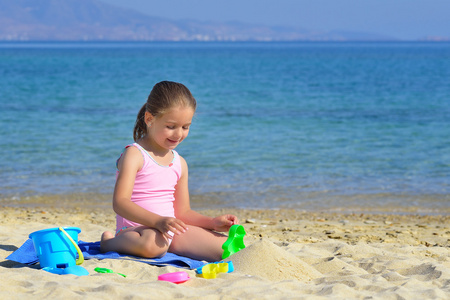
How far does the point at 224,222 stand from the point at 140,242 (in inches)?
22.9

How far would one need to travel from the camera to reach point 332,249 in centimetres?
471

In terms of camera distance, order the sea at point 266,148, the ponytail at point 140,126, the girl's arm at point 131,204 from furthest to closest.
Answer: the sea at point 266,148, the ponytail at point 140,126, the girl's arm at point 131,204

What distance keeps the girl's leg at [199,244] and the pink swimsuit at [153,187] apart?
21 cm

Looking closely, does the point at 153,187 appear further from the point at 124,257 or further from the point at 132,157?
the point at 124,257

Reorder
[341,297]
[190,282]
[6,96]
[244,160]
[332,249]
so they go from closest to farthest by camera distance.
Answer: [341,297]
[190,282]
[332,249]
[244,160]
[6,96]

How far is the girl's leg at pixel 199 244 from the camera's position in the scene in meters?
4.05

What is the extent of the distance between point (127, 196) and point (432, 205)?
482cm

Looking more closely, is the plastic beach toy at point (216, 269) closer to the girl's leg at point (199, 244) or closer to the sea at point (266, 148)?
the girl's leg at point (199, 244)

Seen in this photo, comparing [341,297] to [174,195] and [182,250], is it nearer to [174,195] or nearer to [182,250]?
[182,250]

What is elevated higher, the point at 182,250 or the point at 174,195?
the point at 174,195

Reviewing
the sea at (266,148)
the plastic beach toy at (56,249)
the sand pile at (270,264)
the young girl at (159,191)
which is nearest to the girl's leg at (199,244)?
the young girl at (159,191)

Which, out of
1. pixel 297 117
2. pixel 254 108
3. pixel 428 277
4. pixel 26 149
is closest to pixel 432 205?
pixel 428 277

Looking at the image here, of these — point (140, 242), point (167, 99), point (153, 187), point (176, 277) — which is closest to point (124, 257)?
point (140, 242)

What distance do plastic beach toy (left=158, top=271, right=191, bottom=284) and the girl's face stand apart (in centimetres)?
88
